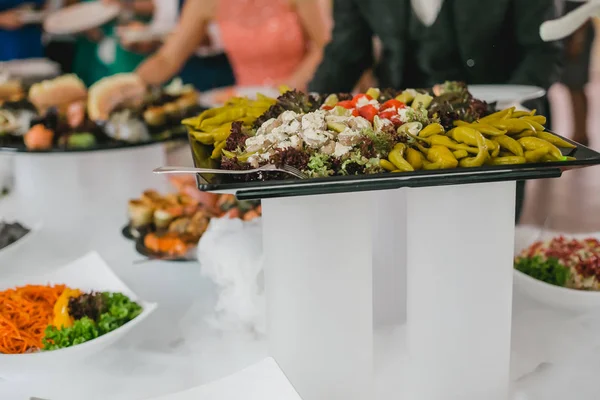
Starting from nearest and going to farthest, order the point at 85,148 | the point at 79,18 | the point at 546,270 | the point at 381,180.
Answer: the point at 381,180, the point at 546,270, the point at 85,148, the point at 79,18

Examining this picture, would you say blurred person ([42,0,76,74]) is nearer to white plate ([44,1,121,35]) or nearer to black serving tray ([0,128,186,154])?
white plate ([44,1,121,35])

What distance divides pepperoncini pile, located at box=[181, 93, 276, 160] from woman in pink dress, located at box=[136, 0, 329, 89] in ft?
6.09

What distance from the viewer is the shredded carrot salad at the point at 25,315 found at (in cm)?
117

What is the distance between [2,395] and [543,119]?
38.2 inches

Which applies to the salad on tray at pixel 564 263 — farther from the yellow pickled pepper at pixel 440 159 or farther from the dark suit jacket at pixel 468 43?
the dark suit jacket at pixel 468 43

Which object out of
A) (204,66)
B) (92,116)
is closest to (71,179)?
(92,116)

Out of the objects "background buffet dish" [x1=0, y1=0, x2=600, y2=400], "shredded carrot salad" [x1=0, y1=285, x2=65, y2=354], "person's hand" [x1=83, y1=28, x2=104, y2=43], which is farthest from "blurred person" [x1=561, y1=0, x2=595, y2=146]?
"shredded carrot salad" [x1=0, y1=285, x2=65, y2=354]

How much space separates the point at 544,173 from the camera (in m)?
0.97

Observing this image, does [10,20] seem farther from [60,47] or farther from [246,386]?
[246,386]

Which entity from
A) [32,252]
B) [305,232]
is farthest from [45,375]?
[32,252]

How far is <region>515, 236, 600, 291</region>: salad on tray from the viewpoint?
1.34 meters

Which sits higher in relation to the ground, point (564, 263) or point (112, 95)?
point (112, 95)

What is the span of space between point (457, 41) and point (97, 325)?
1539 mm

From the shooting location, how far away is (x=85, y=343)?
115cm
